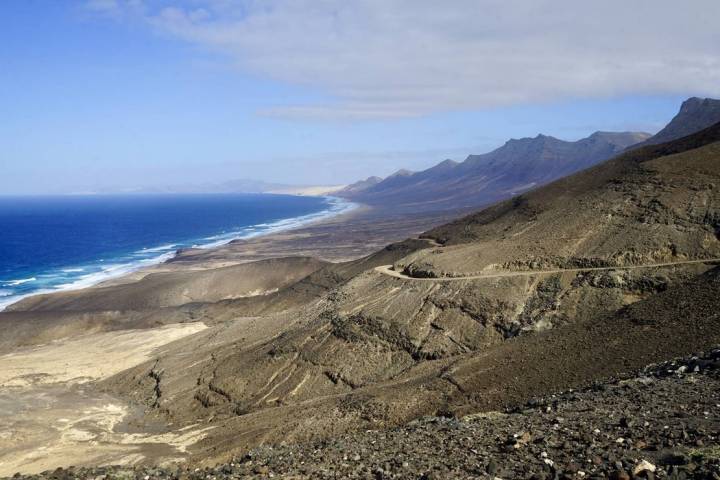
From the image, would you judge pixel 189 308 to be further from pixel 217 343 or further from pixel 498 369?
pixel 498 369

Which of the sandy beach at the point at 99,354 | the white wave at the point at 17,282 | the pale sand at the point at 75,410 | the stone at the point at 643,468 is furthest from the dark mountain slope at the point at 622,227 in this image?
the white wave at the point at 17,282

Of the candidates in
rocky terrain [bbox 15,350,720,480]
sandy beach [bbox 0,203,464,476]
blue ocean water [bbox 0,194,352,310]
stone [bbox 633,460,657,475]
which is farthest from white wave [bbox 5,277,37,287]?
stone [bbox 633,460,657,475]

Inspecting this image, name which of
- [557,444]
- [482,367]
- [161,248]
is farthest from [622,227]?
[161,248]

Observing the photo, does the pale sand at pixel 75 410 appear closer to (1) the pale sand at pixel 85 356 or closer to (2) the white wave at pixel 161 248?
(1) the pale sand at pixel 85 356

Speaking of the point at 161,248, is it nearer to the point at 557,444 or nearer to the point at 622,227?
the point at 622,227

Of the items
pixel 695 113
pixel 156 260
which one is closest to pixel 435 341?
pixel 156 260

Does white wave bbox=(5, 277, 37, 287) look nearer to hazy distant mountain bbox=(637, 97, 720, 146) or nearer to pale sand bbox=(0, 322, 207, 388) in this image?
pale sand bbox=(0, 322, 207, 388)
